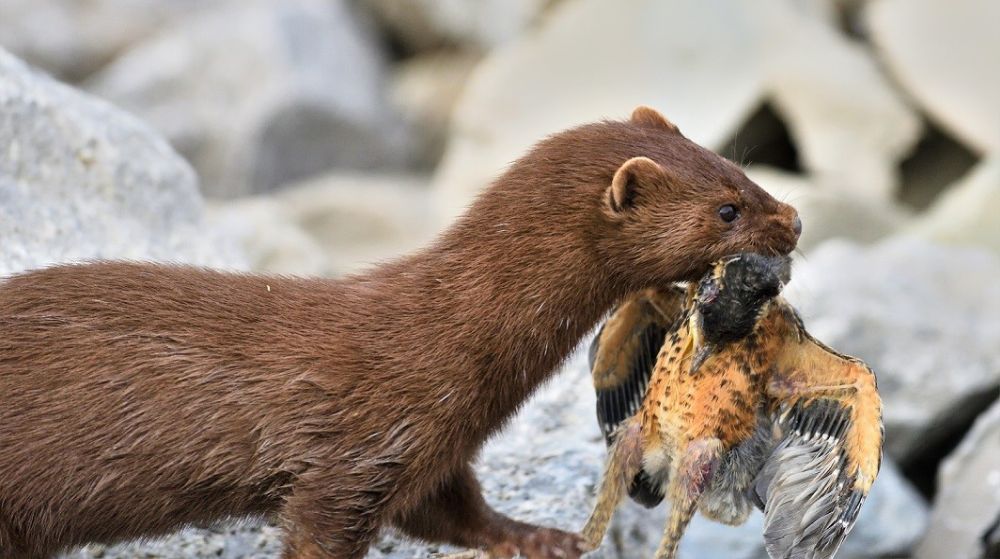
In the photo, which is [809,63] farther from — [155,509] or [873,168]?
[155,509]

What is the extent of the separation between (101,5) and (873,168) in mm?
6930

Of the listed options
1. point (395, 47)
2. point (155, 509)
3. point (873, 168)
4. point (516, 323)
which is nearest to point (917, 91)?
point (873, 168)

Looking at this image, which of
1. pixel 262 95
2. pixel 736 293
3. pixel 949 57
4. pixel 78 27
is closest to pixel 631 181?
pixel 736 293

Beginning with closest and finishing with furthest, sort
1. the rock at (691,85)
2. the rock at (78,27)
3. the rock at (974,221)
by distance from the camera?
the rock at (974,221) → the rock at (691,85) → the rock at (78,27)

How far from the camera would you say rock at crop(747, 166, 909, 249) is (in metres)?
7.88

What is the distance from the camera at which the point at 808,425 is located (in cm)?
365

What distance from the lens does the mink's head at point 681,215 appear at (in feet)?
12.1

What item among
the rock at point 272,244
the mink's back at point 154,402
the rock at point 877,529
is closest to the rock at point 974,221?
the rock at point 877,529

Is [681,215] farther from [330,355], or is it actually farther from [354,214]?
[354,214]

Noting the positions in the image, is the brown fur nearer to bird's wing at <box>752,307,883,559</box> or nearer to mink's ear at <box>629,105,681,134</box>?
mink's ear at <box>629,105,681,134</box>

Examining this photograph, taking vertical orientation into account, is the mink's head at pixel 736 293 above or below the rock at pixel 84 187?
above

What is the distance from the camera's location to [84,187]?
16.7 ft

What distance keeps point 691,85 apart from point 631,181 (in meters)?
6.30

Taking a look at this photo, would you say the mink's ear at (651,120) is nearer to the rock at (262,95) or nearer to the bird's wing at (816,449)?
the bird's wing at (816,449)
